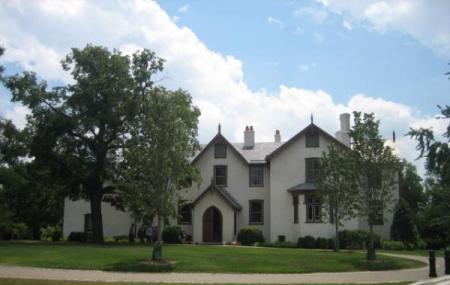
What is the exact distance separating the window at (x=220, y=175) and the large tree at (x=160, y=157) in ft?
69.5

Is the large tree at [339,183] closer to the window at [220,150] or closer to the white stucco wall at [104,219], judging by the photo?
the window at [220,150]

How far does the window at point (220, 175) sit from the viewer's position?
46500 millimetres

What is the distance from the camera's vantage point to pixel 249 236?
4234 centimetres

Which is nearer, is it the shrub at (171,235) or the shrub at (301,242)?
the shrub at (301,242)

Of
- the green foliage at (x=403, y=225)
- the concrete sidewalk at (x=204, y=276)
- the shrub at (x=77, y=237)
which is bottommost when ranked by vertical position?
the concrete sidewalk at (x=204, y=276)

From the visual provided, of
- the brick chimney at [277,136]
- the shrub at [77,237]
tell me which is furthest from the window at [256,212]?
the shrub at [77,237]

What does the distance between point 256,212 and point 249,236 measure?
3.74 meters

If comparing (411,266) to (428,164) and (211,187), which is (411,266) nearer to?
(428,164)

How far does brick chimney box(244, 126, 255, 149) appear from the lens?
160 feet

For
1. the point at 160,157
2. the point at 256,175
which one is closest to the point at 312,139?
the point at 256,175

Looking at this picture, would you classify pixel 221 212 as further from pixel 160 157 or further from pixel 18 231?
pixel 160 157

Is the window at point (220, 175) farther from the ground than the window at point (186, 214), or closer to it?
farther from the ground

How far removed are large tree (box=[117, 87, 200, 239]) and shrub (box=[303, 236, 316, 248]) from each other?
17.9 meters

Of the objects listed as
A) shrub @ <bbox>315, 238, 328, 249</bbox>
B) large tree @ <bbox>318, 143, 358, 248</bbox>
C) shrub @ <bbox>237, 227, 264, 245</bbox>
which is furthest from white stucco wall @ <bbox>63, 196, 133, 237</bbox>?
large tree @ <bbox>318, 143, 358, 248</bbox>
